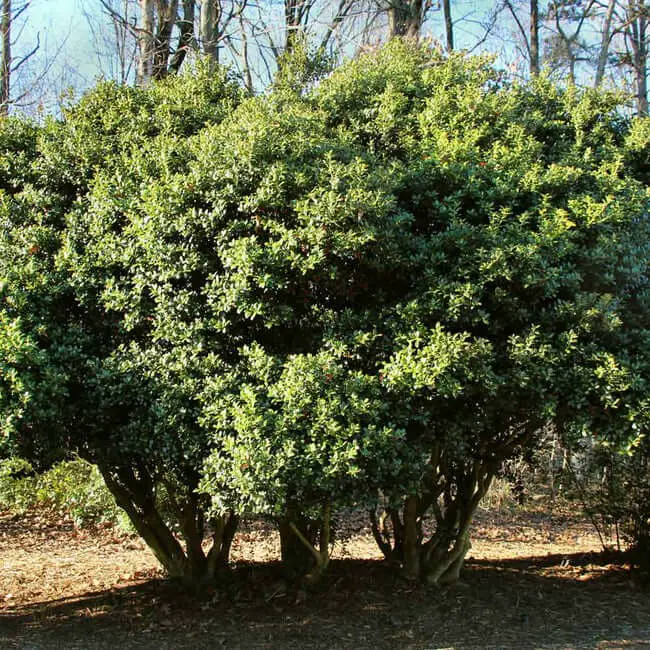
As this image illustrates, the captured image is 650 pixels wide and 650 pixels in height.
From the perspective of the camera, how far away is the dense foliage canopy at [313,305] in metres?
4.53

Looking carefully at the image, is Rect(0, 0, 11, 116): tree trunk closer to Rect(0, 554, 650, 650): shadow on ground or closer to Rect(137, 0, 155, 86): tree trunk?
Rect(137, 0, 155, 86): tree trunk

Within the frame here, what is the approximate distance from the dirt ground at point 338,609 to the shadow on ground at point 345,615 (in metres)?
0.01

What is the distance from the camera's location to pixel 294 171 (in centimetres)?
496

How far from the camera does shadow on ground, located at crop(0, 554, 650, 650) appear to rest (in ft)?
18.8

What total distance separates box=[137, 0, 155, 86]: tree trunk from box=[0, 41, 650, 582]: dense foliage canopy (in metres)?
6.97

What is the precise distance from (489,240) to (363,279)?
0.89 meters

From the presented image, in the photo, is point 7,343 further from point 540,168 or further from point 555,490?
point 555,490

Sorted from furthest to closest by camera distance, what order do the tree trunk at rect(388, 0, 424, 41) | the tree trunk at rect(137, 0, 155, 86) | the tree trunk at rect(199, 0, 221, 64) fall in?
the tree trunk at rect(388, 0, 424, 41) → the tree trunk at rect(137, 0, 155, 86) → the tree trunk at rect(199, 0, 221, 64)

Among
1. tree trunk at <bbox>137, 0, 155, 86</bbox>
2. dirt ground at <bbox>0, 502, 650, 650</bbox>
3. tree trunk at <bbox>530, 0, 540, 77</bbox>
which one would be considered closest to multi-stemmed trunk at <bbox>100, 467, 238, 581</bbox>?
dirt ground at <bbox>0, 502, 650, 650</bbox>

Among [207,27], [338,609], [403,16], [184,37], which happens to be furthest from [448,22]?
[338,609]

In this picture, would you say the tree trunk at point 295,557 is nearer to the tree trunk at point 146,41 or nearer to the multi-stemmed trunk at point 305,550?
the multi-stemmed trunk at point 305,550

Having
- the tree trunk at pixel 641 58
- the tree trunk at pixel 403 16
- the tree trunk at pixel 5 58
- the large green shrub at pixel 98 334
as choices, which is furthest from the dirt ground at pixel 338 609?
the tree trunk at pixel 641 58

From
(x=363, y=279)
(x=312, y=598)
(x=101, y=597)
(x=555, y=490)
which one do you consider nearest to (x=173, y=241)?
(x=363, y=279)

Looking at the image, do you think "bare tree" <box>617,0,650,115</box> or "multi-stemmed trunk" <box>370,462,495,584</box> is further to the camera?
"bare tree" <box>617,0,650,115</box>
